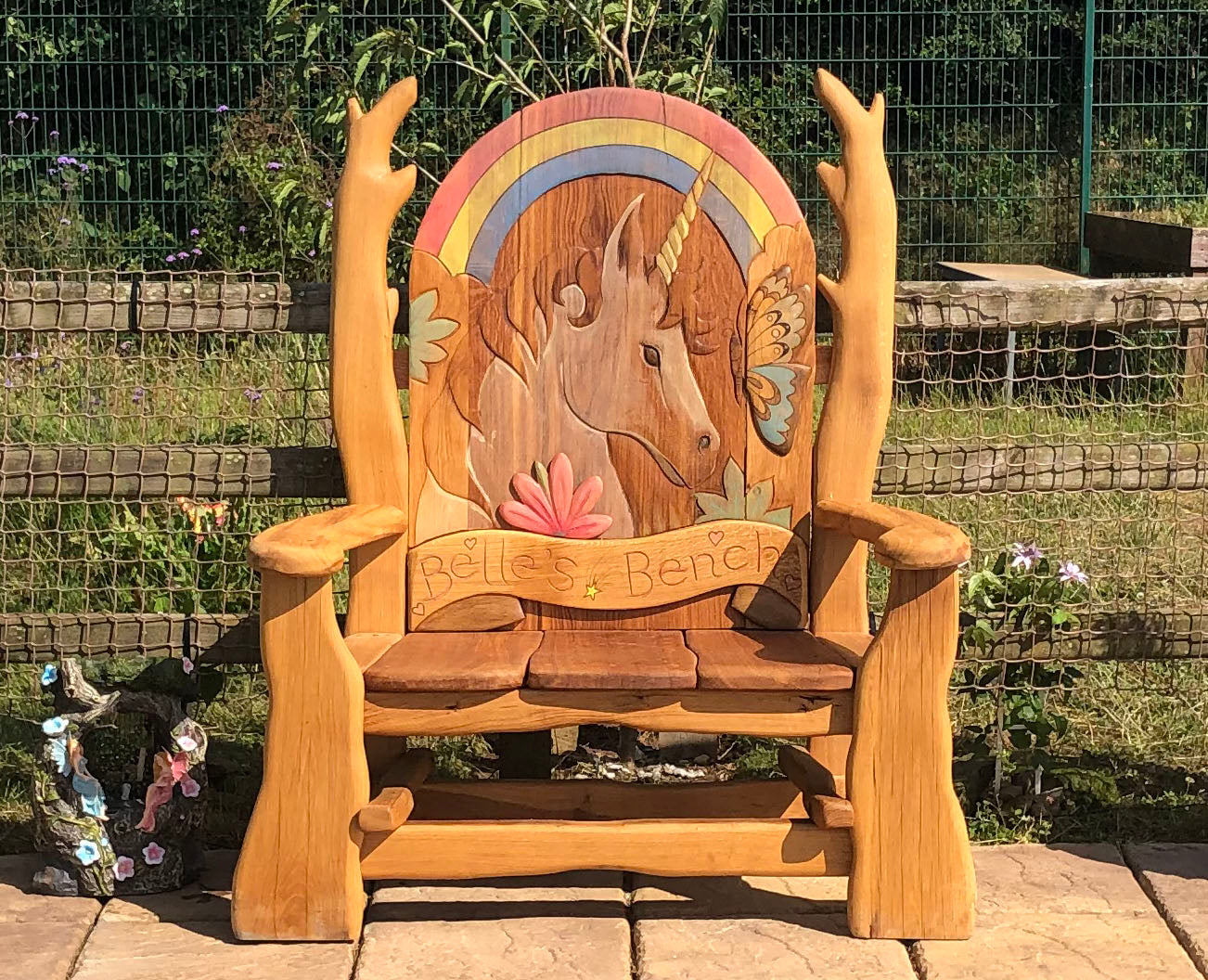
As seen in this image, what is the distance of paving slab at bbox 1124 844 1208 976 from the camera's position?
2.98 m

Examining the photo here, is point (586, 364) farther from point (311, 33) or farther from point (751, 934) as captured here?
point (311, 33)

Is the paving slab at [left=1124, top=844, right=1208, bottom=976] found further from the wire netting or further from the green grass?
the wire netting

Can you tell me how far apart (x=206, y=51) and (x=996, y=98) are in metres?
4.69

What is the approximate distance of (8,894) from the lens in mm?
3191

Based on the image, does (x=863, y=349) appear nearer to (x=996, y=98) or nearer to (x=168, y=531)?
(x=168, y=531)

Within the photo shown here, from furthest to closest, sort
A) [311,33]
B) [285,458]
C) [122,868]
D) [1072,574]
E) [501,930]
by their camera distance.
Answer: [311,33]
[1072,574]
[285,458]
[122,868]
[501,930]

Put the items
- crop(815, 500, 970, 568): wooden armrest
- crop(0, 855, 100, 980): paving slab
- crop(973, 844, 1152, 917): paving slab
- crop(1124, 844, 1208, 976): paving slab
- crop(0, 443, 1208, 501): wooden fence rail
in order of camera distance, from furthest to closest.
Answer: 1. crop(0, 443, 1208, 501): wooden fence rail
2. crop(973, 844, 1152, 917): paving slab
3. crop(1124, 844, 1208, 976): paving slab
4. crop(0, 855, 100, 980): paving slab
5. crop(815, 500, 970, 568): wooden armrest

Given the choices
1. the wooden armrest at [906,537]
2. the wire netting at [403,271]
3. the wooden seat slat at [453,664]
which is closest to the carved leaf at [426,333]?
the wire netting at [403,271]

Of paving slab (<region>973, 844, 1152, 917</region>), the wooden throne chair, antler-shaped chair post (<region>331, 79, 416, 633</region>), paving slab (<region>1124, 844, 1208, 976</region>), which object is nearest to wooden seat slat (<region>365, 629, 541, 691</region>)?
the wooden throne chair

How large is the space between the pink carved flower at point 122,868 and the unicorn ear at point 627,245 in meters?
1.55

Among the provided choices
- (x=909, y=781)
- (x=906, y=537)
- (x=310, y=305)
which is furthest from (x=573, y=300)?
(x=909, y=781)

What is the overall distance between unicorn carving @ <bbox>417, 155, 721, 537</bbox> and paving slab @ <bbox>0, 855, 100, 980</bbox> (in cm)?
103

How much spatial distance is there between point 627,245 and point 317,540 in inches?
37.3

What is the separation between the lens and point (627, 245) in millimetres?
3295
